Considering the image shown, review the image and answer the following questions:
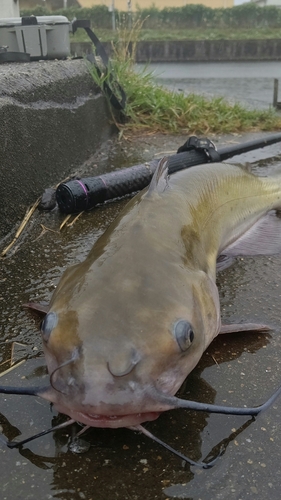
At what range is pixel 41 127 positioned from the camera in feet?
11.9

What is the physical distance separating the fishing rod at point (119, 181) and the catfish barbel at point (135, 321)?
1.22 meters

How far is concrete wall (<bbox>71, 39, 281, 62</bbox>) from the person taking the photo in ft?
127

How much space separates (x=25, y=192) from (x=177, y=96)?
12.4 feet

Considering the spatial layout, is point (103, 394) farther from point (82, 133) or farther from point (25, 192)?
point (82, 133)

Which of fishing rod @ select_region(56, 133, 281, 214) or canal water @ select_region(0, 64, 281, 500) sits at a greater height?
fishing rod @ select_region(56, 133, 281, 214)

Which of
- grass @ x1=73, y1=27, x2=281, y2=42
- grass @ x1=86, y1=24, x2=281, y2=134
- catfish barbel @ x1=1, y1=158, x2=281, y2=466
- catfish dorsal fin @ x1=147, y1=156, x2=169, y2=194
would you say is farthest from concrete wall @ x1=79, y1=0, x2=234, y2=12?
catfish barbel @ x1=1, y1=158, x2=281, y2=466

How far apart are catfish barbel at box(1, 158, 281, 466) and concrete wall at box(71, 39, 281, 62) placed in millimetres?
39795

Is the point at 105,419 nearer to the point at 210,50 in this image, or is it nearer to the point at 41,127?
the point at 41,127

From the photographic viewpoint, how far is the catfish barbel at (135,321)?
4.11ft

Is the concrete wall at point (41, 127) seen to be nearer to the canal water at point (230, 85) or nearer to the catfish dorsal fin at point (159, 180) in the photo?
the catfish dorsal fin at point (159, 180)

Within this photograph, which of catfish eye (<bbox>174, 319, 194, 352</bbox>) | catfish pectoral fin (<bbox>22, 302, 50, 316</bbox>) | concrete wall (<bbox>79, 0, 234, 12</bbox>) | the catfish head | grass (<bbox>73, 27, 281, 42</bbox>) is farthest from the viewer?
concrete wall (<bbox>79, 0, 234, 12</bbox>)

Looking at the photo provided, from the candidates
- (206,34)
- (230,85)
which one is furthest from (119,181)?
(206,34)

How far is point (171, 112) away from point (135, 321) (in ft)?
17.1

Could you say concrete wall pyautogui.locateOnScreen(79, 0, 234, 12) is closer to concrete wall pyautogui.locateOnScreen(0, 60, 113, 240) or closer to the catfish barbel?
concrete wall pyautogui.locateOnScreen(0, 60, 113, 240)
